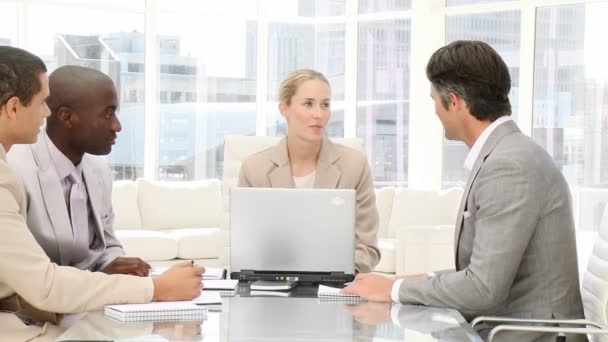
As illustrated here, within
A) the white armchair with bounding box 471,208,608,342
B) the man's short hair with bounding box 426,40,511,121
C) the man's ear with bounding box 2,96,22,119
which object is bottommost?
the white armchair with bounding box 471,208,608,342

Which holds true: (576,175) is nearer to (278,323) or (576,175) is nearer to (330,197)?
(330,197)

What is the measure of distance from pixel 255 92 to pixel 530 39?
3.05 meters

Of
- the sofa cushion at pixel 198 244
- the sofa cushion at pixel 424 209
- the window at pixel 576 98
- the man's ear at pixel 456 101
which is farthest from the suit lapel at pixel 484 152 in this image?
the window at pixel 576 98

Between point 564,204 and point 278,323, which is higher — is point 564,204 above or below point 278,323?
above

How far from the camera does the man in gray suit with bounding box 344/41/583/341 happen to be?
8.02 feet

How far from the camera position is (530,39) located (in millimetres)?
8273

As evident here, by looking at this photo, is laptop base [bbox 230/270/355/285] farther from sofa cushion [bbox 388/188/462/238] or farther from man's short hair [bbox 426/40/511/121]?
sofa cushion [bbox 388/188/462/238]

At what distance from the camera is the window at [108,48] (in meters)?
8.62

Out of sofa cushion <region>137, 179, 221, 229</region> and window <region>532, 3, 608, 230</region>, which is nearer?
sofa cushion <region>137, 179, 221, 229</region>

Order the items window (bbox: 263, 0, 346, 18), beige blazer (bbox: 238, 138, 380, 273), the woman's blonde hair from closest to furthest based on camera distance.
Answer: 1. beige blazer (bbox: 238, 138, 380, 273)
2. the woman's blonde hair
3. window (bbox: 263, 0, 346, 18)

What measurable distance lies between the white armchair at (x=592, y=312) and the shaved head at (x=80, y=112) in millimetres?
1381

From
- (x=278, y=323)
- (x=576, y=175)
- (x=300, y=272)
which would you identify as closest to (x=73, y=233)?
(x=300, y=272)

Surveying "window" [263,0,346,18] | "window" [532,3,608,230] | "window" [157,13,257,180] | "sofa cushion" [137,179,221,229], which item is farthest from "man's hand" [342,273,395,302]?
"window" [263,0,346,18]

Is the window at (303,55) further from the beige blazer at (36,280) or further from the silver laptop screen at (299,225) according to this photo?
the beige blazer at (36,280)
